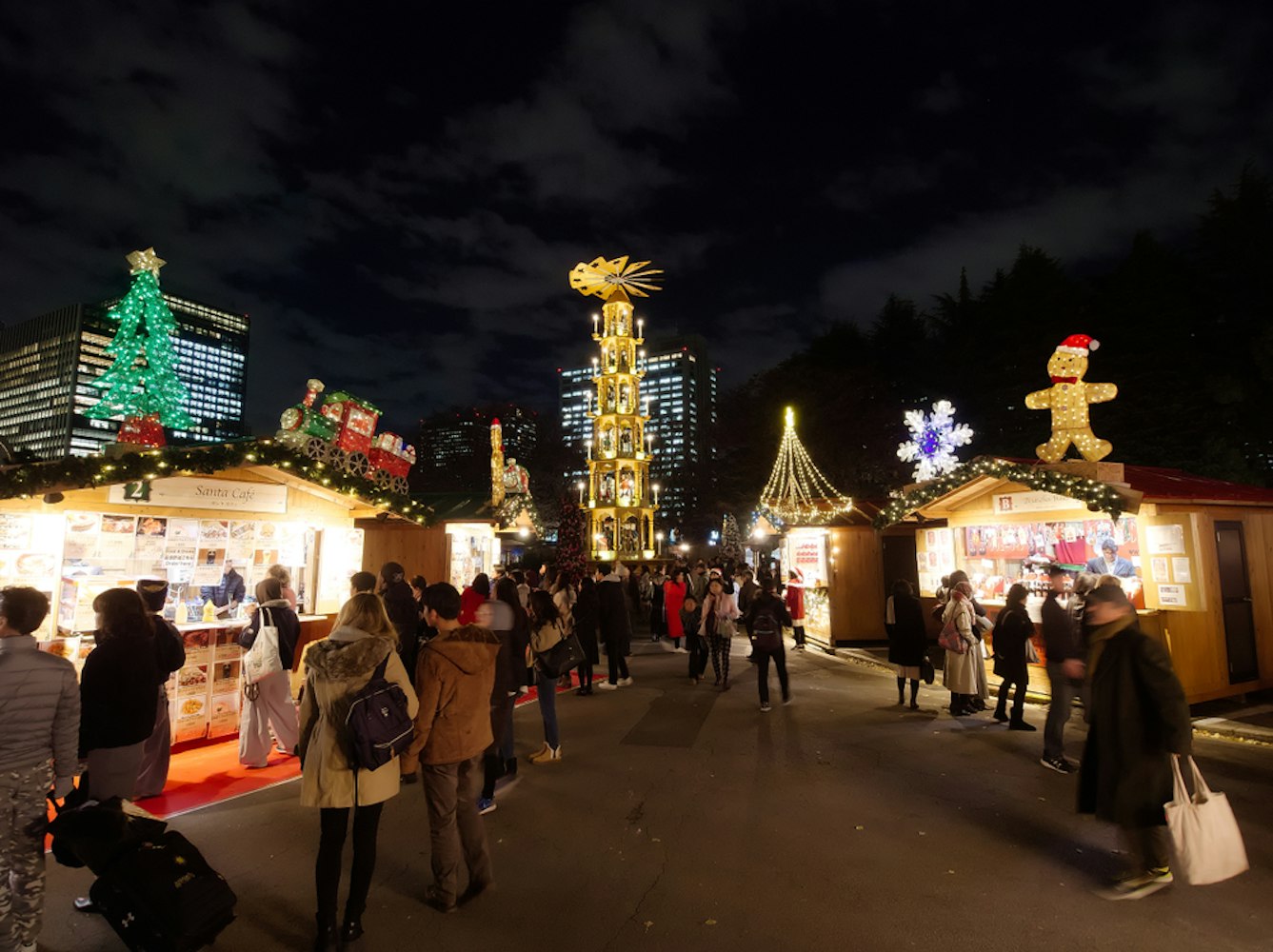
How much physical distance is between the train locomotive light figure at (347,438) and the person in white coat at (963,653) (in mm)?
7634

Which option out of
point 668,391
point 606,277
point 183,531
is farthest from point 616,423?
point 668,391

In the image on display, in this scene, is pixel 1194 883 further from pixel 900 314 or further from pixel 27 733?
pixel 900 314

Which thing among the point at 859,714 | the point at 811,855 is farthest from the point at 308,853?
the point at 859,714

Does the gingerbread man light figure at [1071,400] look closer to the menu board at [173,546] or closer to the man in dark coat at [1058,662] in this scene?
the man in dark coat at [1058,662]

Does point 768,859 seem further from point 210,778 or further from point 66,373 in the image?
point 66,373

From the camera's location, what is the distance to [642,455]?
33594 millimetres

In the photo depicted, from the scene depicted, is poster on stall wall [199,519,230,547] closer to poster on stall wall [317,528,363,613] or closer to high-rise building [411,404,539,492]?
poster on stall wall [317,528,363,613]

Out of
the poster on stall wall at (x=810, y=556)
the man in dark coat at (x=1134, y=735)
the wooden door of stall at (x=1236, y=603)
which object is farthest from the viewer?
the poster on stall wall at (x=810, y=556)

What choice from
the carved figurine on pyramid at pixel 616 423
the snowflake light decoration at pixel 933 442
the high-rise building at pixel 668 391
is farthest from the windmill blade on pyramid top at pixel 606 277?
the high-rise building at pixel 668 391

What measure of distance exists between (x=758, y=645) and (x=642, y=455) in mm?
25719

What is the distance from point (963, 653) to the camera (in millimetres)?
7688

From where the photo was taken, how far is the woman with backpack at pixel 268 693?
20.1 feet

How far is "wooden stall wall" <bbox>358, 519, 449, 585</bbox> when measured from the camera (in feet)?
37.0

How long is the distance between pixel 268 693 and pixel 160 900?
3.84 meters
